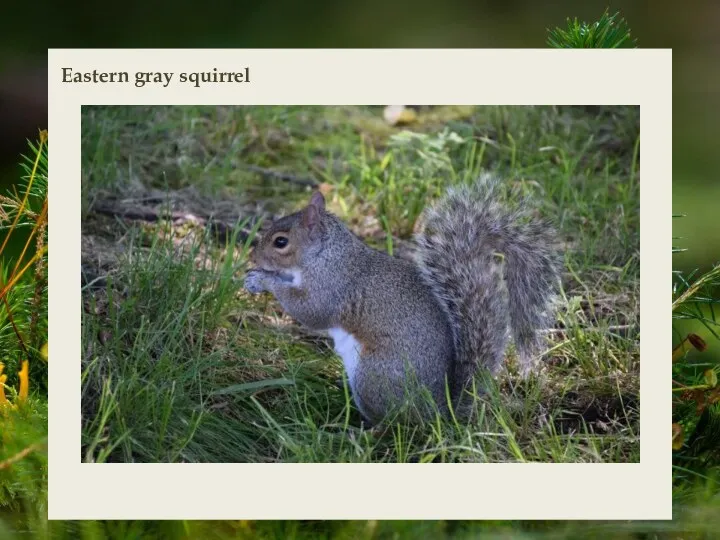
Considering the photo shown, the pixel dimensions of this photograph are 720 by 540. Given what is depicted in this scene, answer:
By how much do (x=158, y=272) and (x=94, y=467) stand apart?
1.47 ft

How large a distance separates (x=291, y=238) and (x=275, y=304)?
0.73 feet

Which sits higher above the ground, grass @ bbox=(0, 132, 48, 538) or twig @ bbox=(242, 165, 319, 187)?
twig @ bbox=(242, 165, 319, 187)

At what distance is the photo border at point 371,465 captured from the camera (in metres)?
1.19

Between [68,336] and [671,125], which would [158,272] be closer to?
[68,336]

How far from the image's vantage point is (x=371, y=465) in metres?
1.22

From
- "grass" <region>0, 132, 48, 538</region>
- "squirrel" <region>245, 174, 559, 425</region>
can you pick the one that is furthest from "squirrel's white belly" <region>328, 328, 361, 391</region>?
"grass" <region>0, 132, 48, 538</region>

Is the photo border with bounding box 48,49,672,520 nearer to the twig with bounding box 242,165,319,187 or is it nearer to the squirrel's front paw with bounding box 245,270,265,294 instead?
the squirrel's front paw with bounding box 245,270,265,294

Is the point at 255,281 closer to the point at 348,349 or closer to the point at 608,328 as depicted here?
Answer: the point at 348,349

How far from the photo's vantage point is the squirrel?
4.94 ft

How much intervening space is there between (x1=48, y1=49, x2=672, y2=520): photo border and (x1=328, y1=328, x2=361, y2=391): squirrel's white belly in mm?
340

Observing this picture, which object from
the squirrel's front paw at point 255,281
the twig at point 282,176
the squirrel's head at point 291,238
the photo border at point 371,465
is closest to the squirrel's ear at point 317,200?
the squirrel's head at point 291,238

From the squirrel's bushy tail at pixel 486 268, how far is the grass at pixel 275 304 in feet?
0.24

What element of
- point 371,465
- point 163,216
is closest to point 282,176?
point 163,216

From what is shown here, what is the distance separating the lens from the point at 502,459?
48.8 inches
